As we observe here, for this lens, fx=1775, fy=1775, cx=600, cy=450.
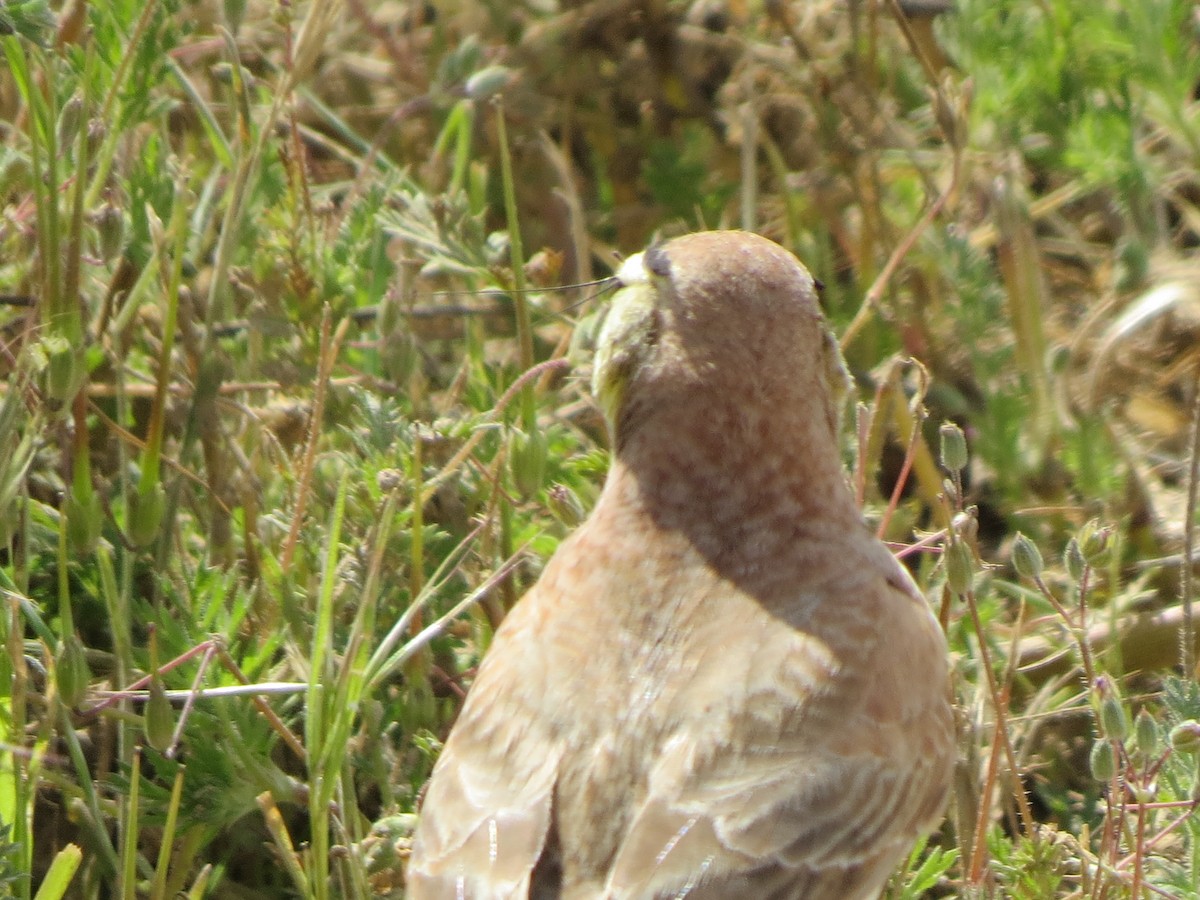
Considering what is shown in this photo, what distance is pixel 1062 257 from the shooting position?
17.1ft

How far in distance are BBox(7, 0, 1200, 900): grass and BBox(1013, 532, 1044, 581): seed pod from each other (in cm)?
1

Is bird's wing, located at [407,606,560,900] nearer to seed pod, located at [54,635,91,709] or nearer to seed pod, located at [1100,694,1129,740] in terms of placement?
seed pod, located at [54,635,91,709]

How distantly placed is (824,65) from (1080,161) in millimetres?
1035

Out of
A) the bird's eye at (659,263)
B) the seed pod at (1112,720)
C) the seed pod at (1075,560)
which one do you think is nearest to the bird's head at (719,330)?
the bird's eye at (659,263)

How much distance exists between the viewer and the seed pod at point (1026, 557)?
297 centimetres

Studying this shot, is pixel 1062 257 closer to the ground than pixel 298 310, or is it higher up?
closer to the ground

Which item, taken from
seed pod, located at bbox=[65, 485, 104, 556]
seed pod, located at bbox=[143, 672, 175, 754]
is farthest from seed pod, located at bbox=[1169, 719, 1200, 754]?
seed pod, located at bbox=[65, 485, 104, 556]

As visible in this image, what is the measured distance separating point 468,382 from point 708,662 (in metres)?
1.28

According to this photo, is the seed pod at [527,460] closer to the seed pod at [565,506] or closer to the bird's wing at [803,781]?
A: the seed pod at [565,506]

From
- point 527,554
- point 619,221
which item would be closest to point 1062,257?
point 619,221

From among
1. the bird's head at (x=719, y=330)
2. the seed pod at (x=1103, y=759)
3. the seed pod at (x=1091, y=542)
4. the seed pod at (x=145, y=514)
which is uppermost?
the bird's head at (x=719, y=330)

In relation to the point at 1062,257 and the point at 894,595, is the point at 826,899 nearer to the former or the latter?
the point at 894,595

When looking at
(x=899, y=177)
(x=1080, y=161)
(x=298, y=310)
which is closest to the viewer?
(x=298, y=310)

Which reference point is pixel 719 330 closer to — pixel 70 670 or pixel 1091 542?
pixel 1091 542
